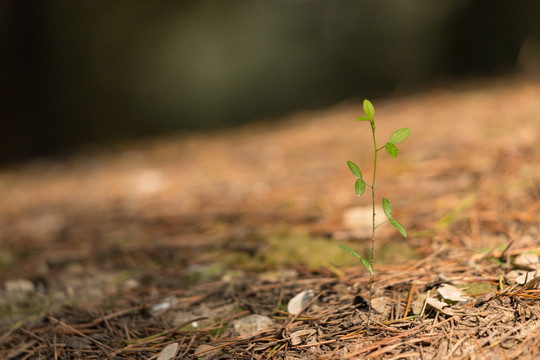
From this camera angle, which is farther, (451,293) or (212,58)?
(212,58)

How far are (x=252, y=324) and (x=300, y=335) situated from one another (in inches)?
5.7

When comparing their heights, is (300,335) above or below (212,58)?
below

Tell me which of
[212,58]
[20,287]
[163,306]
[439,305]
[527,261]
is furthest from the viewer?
[212,58]

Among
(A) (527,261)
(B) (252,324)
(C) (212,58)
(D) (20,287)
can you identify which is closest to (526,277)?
(A) (527,261)

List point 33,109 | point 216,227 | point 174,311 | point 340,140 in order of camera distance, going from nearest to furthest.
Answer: point 174,311, point 216,227, point 340,140, point 33,109

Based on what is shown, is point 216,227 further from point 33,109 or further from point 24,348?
point 33,109

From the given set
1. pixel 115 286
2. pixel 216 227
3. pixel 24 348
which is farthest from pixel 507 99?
pixel 24 348

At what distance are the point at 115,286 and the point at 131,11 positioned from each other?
4.79 metres

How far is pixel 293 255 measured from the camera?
136cm

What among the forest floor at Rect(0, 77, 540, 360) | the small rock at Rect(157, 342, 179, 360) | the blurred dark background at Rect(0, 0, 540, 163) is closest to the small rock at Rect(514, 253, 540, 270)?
the forest floor at Rect(0, 77, 540, 360)

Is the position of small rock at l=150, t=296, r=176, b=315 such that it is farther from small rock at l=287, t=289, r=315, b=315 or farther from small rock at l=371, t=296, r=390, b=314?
small rock at l=371, t=296, r=390, b=314

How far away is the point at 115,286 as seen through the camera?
4.24ft

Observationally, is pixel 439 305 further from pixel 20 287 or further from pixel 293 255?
pixel 20 287

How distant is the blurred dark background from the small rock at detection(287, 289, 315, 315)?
13.7ft
